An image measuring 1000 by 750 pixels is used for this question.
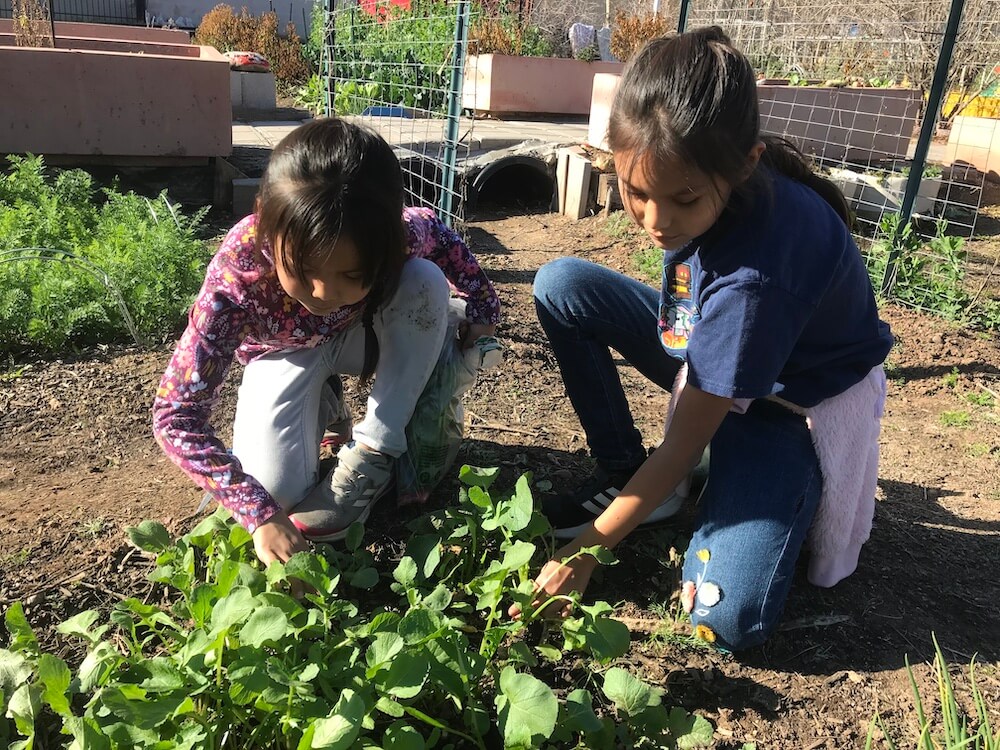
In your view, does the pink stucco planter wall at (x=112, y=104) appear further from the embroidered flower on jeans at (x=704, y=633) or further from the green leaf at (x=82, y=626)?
the embroidered flower on jeans at (x=704, y=633)

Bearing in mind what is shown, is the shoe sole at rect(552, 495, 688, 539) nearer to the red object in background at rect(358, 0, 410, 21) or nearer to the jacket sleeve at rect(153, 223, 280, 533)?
the jacket sleeve at rect(153, 223, 280, 533)

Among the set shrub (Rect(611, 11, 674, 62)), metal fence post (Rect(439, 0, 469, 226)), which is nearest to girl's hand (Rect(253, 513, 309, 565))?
metal fence post (Rect(439, 0, 469, 226))

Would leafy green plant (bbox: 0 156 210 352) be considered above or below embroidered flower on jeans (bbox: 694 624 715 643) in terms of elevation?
above

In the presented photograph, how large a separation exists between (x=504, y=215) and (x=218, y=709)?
4.76m

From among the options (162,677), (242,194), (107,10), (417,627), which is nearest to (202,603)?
(162,677)

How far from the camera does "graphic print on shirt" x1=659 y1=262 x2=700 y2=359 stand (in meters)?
1.69

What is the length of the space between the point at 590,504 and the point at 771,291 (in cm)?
71

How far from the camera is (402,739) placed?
1.18 meters

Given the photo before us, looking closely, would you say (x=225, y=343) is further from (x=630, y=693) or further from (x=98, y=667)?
(x=630, y=693)

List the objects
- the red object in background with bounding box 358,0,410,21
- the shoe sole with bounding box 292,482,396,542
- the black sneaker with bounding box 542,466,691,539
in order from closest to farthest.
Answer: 1. the shoe sole with bounding box 292,482,396,542
2. the black sneaker with bounding box 542,466,691,539
3. the red object in background with bounding box 358,0,410,21

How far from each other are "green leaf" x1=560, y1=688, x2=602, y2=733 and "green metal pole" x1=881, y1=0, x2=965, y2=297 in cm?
317

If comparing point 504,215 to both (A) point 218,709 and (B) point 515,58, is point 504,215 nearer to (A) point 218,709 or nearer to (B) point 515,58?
(B) point 515,58

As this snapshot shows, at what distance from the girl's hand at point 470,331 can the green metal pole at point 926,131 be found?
8.19ft

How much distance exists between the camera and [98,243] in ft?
11.7
